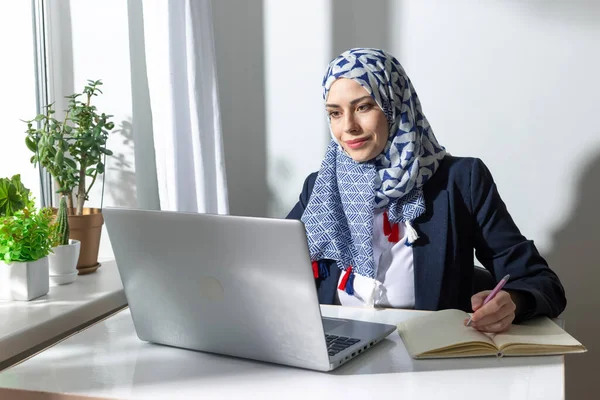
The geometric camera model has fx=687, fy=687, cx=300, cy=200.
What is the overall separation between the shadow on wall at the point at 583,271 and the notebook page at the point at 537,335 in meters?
0.92

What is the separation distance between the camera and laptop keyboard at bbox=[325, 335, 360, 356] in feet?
3.57

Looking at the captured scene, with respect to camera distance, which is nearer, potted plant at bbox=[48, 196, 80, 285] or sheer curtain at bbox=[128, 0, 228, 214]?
potted plant at bbox=[48, 196, 80, 285]

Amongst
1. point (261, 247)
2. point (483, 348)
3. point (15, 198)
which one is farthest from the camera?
point (15, 198)

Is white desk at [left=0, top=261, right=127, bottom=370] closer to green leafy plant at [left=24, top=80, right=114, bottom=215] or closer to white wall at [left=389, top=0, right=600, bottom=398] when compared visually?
green leafy plant at [left=24, top=80, right=114, bottom=215]

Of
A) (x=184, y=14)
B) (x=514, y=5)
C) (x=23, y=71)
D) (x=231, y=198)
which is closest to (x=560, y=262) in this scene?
(x=514, y=5)

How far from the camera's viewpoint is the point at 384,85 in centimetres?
172

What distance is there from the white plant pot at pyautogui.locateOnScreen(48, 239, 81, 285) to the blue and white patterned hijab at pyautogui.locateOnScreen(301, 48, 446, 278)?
1.89ft

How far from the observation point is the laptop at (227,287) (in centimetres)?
99

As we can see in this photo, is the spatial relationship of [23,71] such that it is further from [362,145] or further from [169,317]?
[169,317]

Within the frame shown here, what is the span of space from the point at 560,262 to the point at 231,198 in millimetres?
1129

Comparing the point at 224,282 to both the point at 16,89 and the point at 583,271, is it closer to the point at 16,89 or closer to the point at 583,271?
the point at 16,89

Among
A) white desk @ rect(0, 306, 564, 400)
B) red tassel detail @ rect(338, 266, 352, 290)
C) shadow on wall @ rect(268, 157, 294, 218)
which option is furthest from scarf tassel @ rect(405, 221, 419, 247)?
shadow on wall @ rect(268, 157, 294, 218)

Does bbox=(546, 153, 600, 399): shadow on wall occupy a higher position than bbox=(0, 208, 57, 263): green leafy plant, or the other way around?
bbox=(0, 208, 57, 263): green leafy plant

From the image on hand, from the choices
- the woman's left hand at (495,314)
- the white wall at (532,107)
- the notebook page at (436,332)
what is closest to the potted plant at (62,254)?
the notebook page at (436,332)
